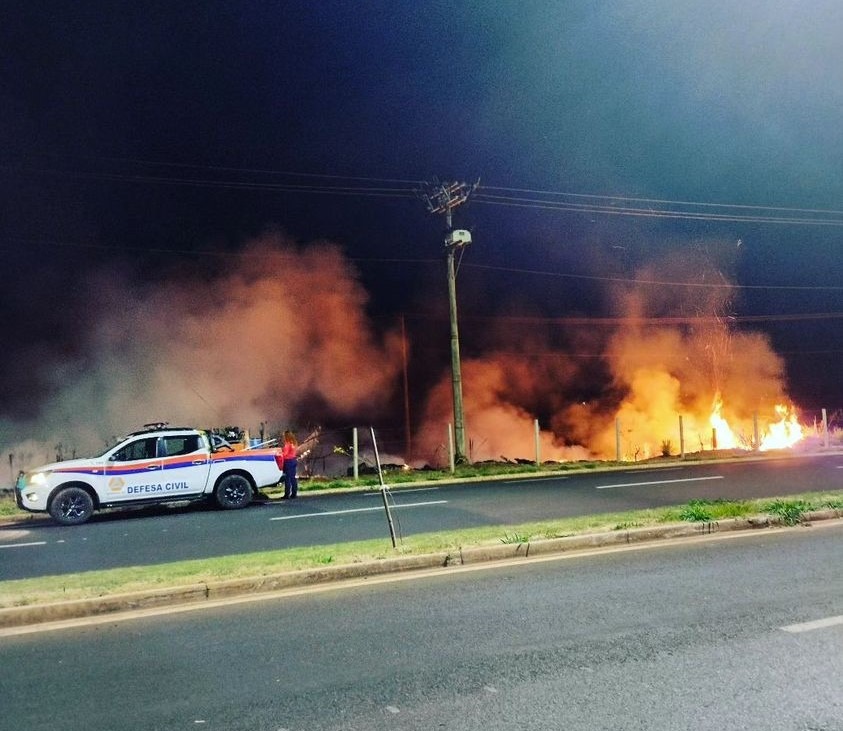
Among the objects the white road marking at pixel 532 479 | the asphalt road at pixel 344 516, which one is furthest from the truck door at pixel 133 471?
the white road marking at pixel 532 479

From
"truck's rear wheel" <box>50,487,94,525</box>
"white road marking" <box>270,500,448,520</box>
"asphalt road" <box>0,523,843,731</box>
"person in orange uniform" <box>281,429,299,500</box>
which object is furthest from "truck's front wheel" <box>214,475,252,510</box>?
"asphalt road" <box>0,523,843,731</box>

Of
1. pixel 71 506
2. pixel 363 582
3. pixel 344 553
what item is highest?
pixel 71 506

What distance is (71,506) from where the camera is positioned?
13047 mm

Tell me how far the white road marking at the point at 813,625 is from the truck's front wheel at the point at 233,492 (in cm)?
1108

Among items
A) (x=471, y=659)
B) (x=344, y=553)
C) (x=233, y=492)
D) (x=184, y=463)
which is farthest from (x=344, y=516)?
(x=471, y=659)

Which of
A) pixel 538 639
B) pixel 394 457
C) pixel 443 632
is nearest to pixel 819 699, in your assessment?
pixel 538 639

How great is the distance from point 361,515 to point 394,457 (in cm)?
2056

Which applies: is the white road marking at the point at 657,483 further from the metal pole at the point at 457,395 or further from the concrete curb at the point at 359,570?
the metal pole at the point at 457,395

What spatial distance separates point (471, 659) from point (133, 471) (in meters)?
10.5

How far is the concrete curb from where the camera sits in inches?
248

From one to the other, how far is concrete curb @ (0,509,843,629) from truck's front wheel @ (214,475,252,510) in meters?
7.47

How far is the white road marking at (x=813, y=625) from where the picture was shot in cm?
516

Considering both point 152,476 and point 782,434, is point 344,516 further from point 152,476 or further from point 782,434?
point 782,434

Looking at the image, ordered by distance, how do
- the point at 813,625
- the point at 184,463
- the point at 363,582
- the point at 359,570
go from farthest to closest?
the point at 184,463, the point at 359,570, the point at 363,582, the point at 813,625
